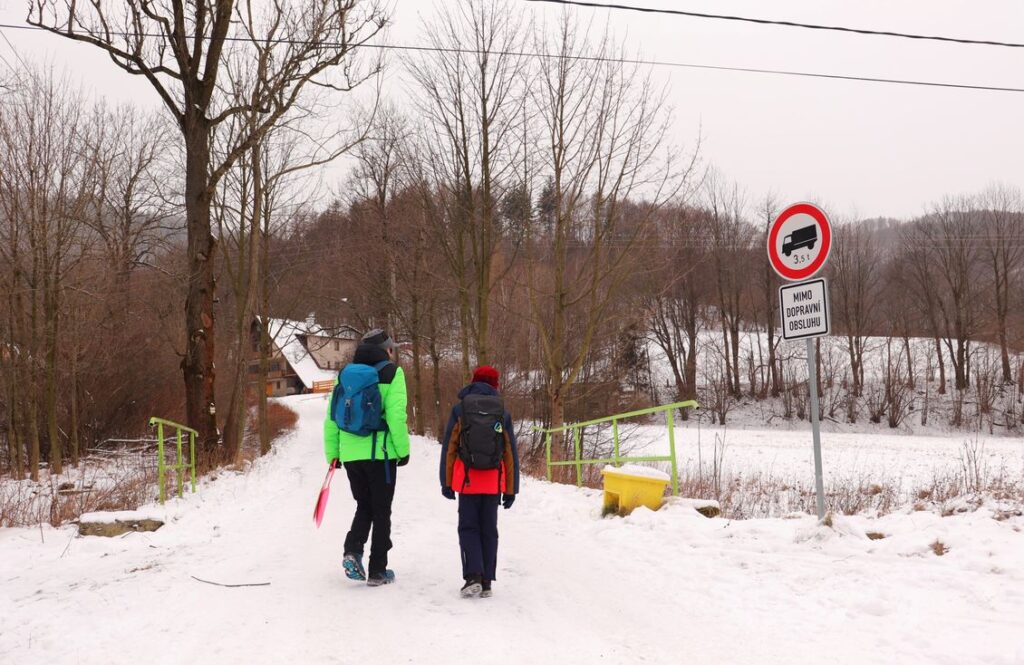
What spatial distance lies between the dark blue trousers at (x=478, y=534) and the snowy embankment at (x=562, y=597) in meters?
0.20

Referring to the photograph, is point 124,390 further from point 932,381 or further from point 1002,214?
point 1002,214

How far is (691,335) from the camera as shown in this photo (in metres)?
40.4

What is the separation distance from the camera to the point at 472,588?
468 cm

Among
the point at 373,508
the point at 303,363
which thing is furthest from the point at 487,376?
the point at 303,363

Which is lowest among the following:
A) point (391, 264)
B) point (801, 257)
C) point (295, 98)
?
point (801, 257)

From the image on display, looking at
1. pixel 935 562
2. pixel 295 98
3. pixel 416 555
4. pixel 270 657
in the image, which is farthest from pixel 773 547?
pixel 295 98

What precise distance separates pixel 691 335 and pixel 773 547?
A: 3576 cm

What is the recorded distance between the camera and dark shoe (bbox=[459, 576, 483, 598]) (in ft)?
15.4

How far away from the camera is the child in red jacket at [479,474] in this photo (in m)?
4.75

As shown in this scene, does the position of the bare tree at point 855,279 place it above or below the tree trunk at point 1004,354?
above

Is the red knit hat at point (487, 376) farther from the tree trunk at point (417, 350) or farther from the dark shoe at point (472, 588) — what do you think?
the tree trunk at point (417, 350)

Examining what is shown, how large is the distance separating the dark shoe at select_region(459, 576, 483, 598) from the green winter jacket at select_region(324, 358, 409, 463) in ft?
3.19

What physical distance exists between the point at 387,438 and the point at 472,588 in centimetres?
117

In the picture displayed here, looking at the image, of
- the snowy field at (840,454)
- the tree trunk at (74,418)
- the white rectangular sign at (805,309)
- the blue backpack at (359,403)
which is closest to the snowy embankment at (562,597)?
the blue backpack at (359,403)
